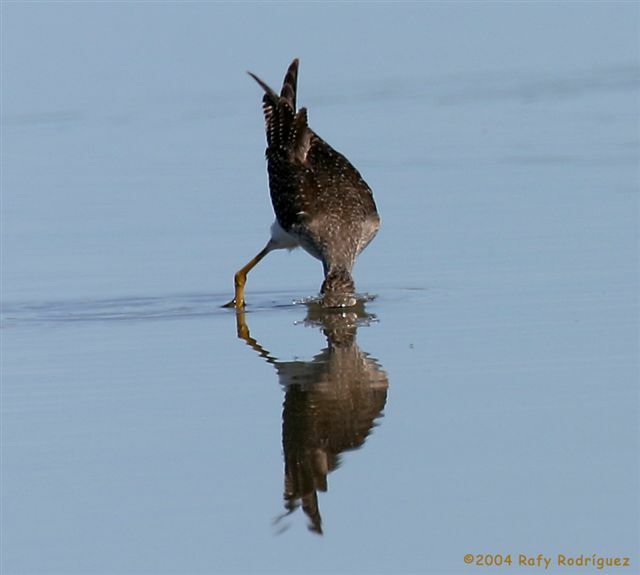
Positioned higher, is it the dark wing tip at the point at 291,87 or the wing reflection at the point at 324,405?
the dark wing tip at the point at 291,87

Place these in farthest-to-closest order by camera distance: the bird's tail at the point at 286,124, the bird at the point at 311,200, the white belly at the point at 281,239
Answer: the bird's tail at the point at 286,124
the white belly at the point at 281,239
the bird at the point at 311,200

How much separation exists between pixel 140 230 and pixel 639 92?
29.4 feet

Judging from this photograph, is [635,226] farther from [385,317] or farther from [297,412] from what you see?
[297,412]

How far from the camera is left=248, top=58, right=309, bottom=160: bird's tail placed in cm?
1421

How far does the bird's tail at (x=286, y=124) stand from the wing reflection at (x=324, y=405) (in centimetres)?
219

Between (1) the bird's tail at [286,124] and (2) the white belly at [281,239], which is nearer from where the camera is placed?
(2) the white belly at [281,239]

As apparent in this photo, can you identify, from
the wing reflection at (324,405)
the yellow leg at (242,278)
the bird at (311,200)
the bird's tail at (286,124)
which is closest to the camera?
the wing reflection at (324,405)

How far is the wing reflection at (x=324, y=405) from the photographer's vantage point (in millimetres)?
8821

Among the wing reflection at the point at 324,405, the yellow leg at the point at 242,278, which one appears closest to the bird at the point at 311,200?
the yellow leg at the point at 242,278

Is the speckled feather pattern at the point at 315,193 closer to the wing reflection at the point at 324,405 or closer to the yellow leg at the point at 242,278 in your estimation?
the yellow leg at the point at 242,278

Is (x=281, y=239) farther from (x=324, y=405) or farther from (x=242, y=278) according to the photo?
(x=324, y=405)

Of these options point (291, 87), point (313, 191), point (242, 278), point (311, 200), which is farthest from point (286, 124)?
point (242, 278)

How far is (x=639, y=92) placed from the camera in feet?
73.2

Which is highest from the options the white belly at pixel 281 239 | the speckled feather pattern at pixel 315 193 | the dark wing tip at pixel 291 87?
the dark wing tip at pixel 291 87
